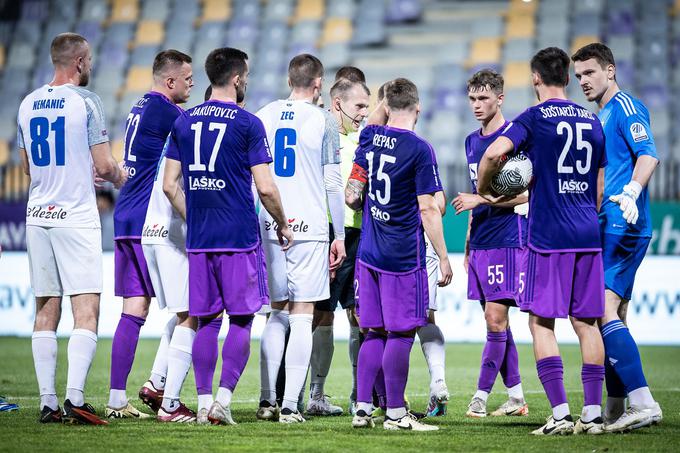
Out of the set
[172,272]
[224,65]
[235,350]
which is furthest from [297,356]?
[224,65]

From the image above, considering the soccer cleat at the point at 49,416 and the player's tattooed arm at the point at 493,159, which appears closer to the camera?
the player's tattooed arm at the point at 493,159

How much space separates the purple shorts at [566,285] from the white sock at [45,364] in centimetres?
306

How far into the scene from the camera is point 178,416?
6754 millimetres

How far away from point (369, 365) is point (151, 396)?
1678 millimetres

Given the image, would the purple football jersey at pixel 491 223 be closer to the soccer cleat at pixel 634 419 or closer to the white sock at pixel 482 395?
the white sock at pixel 482 395

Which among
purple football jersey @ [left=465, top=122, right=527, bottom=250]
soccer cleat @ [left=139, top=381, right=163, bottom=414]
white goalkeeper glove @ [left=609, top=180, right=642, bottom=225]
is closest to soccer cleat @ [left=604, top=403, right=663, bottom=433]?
white goalkeeper glove @ [left=609, top=180, right=642, bottom=225]

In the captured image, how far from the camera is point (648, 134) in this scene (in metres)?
6.56

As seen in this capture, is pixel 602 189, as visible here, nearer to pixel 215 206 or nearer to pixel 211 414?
pixel 215 206

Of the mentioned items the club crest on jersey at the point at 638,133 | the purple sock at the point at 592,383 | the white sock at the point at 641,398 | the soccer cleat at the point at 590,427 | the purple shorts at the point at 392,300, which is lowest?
the soccer cleat at the point at 590,427

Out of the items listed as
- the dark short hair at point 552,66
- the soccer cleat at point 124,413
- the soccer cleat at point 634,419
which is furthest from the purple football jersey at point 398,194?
the soccer cleat at point 124,413

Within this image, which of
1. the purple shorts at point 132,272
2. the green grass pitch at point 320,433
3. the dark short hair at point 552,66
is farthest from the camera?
the purple shorts at point 132,272

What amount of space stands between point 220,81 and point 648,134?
278 cm

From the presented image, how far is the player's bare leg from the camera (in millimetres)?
7027

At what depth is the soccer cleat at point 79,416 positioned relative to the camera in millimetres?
6445
